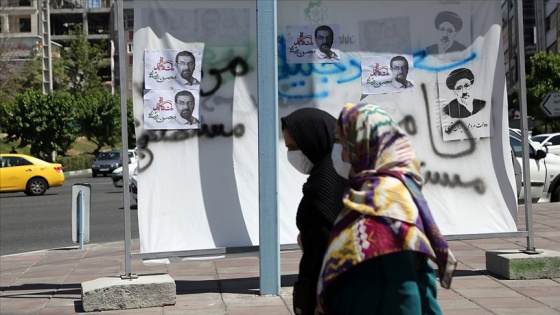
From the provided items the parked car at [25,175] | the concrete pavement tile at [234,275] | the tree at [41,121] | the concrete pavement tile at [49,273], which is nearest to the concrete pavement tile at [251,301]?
the concrete pavement tile at [234,275]

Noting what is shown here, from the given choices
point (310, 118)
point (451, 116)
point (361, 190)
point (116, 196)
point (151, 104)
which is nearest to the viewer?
point (361, 190)

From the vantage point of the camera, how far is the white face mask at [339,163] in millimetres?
3850

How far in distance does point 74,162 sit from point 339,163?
58.7m

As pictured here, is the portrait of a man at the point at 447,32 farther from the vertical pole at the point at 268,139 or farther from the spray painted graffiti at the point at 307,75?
the vertical pole at the point at 268,139

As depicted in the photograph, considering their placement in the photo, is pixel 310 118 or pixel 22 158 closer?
pixel 310 118

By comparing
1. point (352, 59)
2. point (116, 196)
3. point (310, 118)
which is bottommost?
point (116, 196)

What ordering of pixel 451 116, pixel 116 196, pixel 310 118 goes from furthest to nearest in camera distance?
pixel 116 196, pixel 451 116, pixel 310 118

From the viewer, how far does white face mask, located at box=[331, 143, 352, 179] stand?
385 cm

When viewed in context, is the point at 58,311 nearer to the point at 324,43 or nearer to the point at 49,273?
the point at 49,273

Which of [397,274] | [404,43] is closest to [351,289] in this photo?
[397,274]

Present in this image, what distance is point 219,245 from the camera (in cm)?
838

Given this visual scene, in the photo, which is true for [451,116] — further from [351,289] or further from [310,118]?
[351,289]

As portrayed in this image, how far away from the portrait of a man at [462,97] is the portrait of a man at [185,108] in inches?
94.7

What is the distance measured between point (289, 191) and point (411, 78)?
1.56 metres
